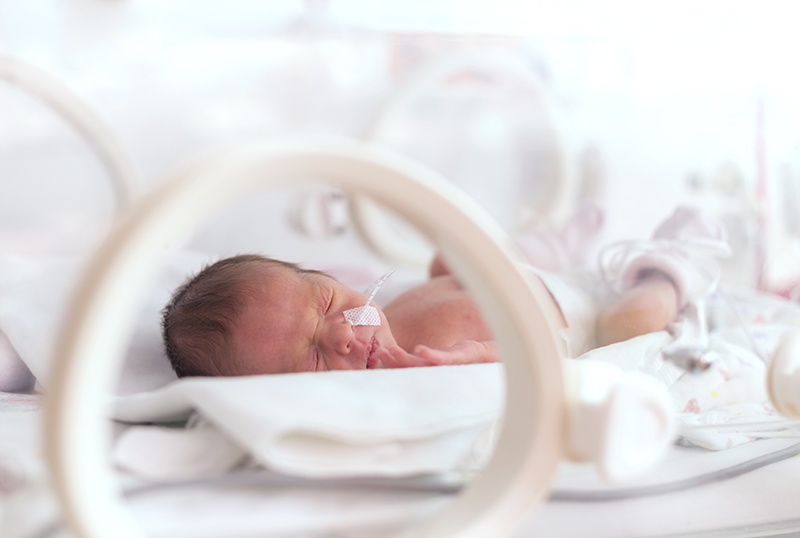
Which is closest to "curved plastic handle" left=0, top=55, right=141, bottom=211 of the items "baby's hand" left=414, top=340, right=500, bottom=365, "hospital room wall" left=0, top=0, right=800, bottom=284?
"hospital room wall" left=0, top=0, right=800, bottom=284

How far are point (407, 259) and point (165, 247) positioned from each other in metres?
1.04

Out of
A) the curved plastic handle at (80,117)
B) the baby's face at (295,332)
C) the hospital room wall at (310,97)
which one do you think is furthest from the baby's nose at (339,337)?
the hospital room wall at (310,97)

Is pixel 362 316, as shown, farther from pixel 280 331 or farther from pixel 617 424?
pixel 617 424

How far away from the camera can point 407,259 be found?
4.50 feet

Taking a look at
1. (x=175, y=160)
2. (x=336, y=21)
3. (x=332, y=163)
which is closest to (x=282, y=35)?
(x=336, y=21)

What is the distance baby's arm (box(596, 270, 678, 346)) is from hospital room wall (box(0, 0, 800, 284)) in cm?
74

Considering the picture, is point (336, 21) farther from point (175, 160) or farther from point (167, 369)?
point (167, 369)

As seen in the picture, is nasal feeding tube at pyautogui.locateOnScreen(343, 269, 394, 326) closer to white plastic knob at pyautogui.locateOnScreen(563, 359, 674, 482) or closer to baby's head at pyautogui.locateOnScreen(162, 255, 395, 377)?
baby's head at pyautogui.locateOnScreen(162, 255, 395, 377)

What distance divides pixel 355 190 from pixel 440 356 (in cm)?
30

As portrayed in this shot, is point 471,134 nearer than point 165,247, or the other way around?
point 165,247

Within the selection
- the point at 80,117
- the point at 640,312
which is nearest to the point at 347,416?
the point at 640,312

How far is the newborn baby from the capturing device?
0.65m

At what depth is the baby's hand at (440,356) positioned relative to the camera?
623 millimetres

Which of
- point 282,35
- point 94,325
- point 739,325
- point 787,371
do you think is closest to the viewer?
point 94,325
